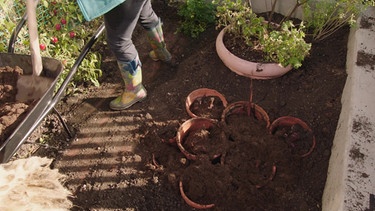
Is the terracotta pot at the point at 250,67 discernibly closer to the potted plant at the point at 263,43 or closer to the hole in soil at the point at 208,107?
the potted plant at the point at 263,43

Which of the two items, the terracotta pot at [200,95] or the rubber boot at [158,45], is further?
the rubber boot at [158,45]

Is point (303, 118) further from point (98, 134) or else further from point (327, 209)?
point (98, 134)

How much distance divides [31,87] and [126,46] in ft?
2.37

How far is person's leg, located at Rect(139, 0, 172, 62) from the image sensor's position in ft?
9.35

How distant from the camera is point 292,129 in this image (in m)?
2.66

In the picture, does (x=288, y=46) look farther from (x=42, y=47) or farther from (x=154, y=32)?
(x=42, y=47)

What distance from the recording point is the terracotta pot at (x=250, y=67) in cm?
295

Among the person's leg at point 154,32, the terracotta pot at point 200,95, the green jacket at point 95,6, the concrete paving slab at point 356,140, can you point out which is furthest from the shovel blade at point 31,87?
the concrete paving slab at point 356,140

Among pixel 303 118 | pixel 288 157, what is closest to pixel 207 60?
pixel 303 118

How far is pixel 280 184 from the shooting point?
2408 millimetres

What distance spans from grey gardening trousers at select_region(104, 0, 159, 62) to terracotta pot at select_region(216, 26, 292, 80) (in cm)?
72

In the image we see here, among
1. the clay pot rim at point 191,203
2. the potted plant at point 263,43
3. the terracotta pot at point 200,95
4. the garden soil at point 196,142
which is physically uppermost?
the potted plant at point 263,43

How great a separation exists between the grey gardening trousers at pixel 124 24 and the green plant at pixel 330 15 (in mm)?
1388

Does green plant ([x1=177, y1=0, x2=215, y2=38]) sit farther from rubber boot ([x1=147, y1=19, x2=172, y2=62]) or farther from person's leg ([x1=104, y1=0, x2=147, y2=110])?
person's leg ([x1=104, y1=0, x2=147, y2=110])
